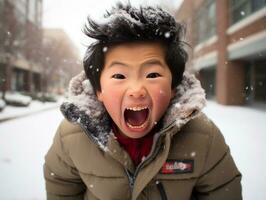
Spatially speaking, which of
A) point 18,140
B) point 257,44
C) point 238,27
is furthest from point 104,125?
point 238,27

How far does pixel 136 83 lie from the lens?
1.56 metres

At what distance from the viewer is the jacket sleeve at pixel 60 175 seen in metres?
1.92

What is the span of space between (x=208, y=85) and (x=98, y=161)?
2121cm

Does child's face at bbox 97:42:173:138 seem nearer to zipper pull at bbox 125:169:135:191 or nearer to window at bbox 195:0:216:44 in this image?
zipper pull at bbox 125:169:135:191

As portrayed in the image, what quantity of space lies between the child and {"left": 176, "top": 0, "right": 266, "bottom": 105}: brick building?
9.36 meters

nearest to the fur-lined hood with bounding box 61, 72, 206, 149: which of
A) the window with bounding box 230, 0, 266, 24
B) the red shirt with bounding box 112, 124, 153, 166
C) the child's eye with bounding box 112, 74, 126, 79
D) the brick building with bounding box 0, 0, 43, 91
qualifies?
the red shirt with bounding box 112, 124, 153, 166

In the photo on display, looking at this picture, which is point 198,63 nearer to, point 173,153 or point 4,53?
point 4,53

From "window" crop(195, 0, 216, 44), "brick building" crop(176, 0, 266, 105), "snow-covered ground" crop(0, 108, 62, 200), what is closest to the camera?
"snow-covered ground" crop(0, 108, 62, 200)

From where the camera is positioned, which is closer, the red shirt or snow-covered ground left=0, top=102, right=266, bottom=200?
the red shirt

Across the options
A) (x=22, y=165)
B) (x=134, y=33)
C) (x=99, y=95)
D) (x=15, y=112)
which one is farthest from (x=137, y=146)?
(x=15, y=112)

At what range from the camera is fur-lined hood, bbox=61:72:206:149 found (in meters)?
1.70

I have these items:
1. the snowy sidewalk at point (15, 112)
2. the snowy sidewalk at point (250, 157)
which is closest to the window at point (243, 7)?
the snowy sidewalk at point (250, 157)

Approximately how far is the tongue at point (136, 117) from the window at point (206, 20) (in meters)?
17.2

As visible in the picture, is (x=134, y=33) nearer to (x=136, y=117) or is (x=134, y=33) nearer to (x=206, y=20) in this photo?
(x=136, y=117)
